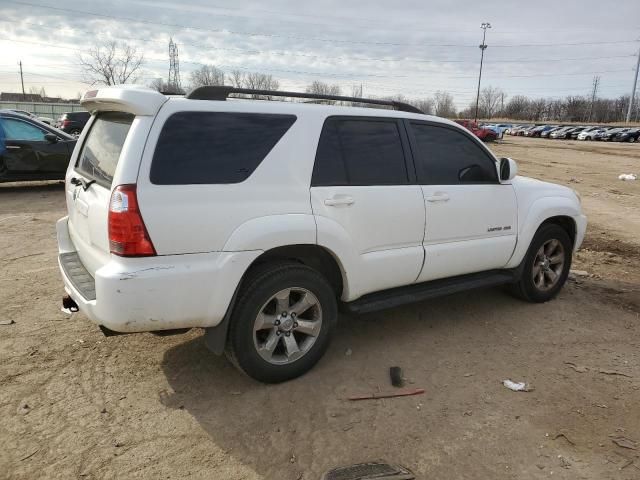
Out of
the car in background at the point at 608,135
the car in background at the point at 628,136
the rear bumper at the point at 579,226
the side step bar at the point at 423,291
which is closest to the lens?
the side step bar at the point at 423,291

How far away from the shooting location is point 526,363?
3.88m

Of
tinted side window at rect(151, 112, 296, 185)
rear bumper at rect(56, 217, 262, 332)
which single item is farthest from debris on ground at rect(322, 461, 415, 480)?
tinted side window at rect(151, 112, 296, 185)

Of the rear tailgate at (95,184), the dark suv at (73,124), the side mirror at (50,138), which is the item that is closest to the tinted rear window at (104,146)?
the rear tailgate at (95,184)

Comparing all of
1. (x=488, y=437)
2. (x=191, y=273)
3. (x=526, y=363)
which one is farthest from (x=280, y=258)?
(x=526, y=363)

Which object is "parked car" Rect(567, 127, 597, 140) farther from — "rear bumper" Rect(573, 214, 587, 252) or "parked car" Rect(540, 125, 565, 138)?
"rear bumper" Rect(573, 214, 587, 252)

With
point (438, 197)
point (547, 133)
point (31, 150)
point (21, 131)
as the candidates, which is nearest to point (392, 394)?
point (438, 197)

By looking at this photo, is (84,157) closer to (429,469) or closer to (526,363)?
(429,469)

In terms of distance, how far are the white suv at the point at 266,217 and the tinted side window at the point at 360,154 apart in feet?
0.03

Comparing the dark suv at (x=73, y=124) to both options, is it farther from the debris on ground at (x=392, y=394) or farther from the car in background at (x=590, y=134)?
the car in background at (x=590, y=134)

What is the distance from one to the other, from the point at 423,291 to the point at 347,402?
1.22 m

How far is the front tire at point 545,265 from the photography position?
4.91 meters

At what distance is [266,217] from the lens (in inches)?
124

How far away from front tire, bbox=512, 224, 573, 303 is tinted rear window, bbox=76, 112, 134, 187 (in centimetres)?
376

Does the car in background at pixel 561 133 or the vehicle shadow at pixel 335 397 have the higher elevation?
the car in background at pixel 561 133
